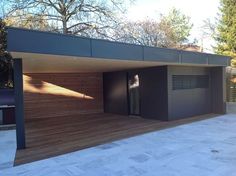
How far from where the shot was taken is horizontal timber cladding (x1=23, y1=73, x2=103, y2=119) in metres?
10.5

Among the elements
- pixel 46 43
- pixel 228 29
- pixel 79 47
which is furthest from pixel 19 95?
pixel 228 29

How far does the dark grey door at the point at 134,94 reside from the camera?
990 cm

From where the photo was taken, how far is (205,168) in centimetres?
409

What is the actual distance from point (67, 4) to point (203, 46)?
15.2 meters

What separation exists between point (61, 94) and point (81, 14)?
6.30 metres

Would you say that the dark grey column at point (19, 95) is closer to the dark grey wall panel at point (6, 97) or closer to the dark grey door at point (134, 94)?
the dark grey wall panel at point (6, 97)

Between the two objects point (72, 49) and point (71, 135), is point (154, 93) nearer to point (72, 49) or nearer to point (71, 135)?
point (71, 135)

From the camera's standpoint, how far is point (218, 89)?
10.5 metres

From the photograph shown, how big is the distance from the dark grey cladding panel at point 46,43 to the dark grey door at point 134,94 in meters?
4.78

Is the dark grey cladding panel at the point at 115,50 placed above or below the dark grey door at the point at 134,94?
above

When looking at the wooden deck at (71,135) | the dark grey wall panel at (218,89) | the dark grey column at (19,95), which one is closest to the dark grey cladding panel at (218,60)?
the dark grey wall panel at (218,89)

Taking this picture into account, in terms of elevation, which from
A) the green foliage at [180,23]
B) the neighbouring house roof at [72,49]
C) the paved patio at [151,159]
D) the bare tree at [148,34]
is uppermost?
the green foliage at [180,23]

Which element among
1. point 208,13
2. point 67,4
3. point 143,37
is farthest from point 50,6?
point 208,13

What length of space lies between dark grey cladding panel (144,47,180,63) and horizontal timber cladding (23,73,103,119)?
4.89 meters
